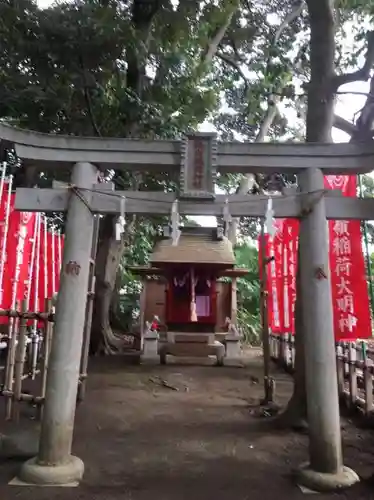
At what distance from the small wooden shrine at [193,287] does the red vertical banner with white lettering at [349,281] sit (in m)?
6.81

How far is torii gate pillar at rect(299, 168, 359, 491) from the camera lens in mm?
4387

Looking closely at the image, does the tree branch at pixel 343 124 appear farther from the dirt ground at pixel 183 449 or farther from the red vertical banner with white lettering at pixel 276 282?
the dirt ground at pixel 183 449

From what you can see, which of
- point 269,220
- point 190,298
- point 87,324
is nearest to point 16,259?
point 87,324

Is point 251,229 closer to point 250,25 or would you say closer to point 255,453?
point 250,25

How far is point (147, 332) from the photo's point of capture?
13.8m

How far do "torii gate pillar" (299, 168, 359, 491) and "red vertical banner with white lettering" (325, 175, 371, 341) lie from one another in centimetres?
221

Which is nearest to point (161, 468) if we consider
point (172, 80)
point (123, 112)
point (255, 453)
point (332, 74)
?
point (255, 453)

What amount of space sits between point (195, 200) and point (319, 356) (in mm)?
2021

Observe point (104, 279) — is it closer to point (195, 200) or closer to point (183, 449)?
point (183, 449)

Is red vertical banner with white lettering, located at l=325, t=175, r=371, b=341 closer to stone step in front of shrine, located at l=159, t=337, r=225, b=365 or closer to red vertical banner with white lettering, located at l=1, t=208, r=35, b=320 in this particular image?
red vertical banner with white lettering, located at l=1, t=208, r=35, b=320

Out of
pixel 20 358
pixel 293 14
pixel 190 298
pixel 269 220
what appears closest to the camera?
pixel 269 220

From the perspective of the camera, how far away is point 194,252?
1445 cm

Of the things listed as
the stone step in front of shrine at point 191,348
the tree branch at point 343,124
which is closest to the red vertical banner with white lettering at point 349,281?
the tree branch at point 343,124

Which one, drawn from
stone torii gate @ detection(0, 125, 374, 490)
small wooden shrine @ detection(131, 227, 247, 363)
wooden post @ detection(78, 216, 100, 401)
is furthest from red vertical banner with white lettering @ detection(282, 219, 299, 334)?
stone torii gate @ detection(0, 125, 374, 490)
